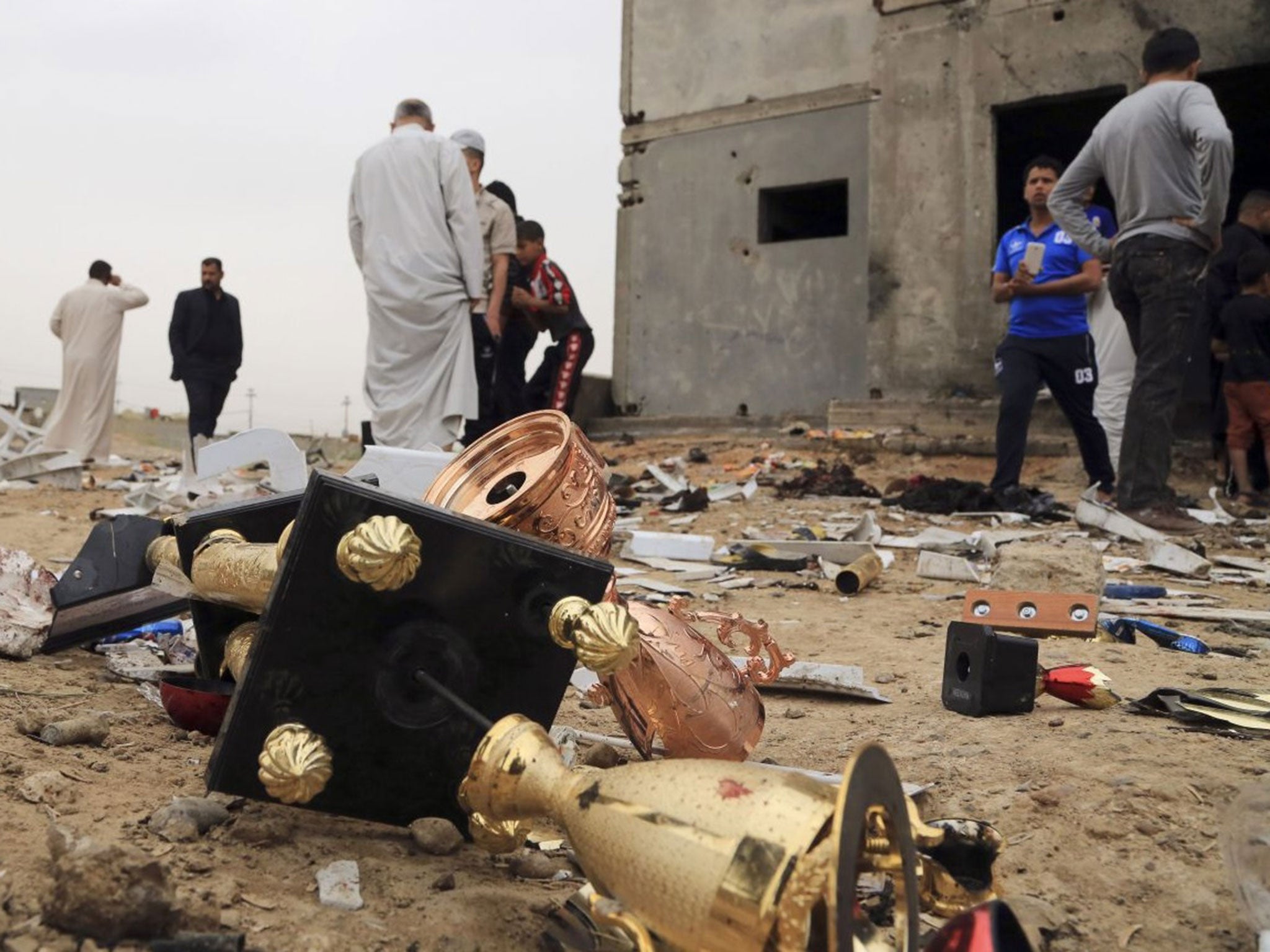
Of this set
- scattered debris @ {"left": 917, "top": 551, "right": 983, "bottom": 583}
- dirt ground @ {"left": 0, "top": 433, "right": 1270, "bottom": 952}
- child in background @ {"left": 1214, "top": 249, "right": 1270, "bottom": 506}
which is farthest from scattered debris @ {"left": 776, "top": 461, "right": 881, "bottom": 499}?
dirt ground @ {"left": 0, "top": 433, "right": 1270, "bottom": 952}

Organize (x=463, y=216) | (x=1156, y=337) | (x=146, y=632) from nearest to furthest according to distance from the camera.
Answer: (x=146, y=632)
(x=1156, y=337)
(x=463, y=216)

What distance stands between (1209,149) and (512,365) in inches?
168

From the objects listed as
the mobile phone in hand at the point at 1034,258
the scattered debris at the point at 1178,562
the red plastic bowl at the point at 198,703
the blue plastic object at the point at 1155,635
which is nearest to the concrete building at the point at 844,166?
the mobile phone in hand at the point at 1034,258

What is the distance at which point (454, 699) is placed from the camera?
4.38 ft

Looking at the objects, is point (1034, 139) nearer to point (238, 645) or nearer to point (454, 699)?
point (238, 645)

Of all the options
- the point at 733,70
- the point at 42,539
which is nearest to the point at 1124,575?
the point at 42,539

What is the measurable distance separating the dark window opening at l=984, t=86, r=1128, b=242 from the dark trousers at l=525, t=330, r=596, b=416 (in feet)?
13.3

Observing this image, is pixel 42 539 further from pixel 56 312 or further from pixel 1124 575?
pixel 56 312

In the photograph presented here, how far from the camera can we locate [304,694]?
4.43 feet

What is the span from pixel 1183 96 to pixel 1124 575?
6.88 ft

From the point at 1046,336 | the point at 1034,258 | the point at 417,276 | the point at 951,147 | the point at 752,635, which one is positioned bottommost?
the point at 752,635

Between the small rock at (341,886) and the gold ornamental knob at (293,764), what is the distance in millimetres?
91

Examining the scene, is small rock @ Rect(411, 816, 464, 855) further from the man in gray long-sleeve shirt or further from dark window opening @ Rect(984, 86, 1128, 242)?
dark window opening @ Rect(984, 86, 1128, 242)

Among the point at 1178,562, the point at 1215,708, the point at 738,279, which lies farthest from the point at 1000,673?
the point at 738,279
